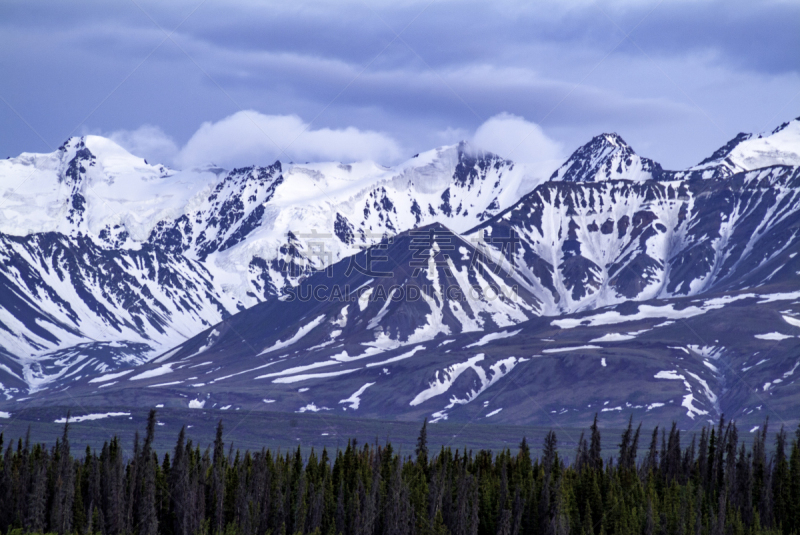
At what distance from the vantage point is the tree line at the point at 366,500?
119 m

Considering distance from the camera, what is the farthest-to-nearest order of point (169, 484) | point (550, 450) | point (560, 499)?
point (550, 450)
point (169, 484)
point (560, 499)

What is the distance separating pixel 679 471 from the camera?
16100 centimetres

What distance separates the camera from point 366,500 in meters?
120

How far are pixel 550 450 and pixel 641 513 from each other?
28793mm

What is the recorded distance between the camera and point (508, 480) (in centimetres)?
13838

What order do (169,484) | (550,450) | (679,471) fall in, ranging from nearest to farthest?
(169,484)
(550,450)
(679,471)

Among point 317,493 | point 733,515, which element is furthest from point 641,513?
point 317,493

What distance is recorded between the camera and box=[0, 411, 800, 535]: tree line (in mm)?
118812

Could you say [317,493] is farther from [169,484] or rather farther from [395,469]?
[169,484]

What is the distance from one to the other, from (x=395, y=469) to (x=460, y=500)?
1360cm

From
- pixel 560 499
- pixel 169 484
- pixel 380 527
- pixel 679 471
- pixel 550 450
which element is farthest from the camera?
pixel 679 471

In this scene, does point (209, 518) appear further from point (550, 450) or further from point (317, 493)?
point (550, 450)

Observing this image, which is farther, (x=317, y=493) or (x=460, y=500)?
(x=317, y=493)

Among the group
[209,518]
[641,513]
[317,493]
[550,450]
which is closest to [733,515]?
[641,513]
